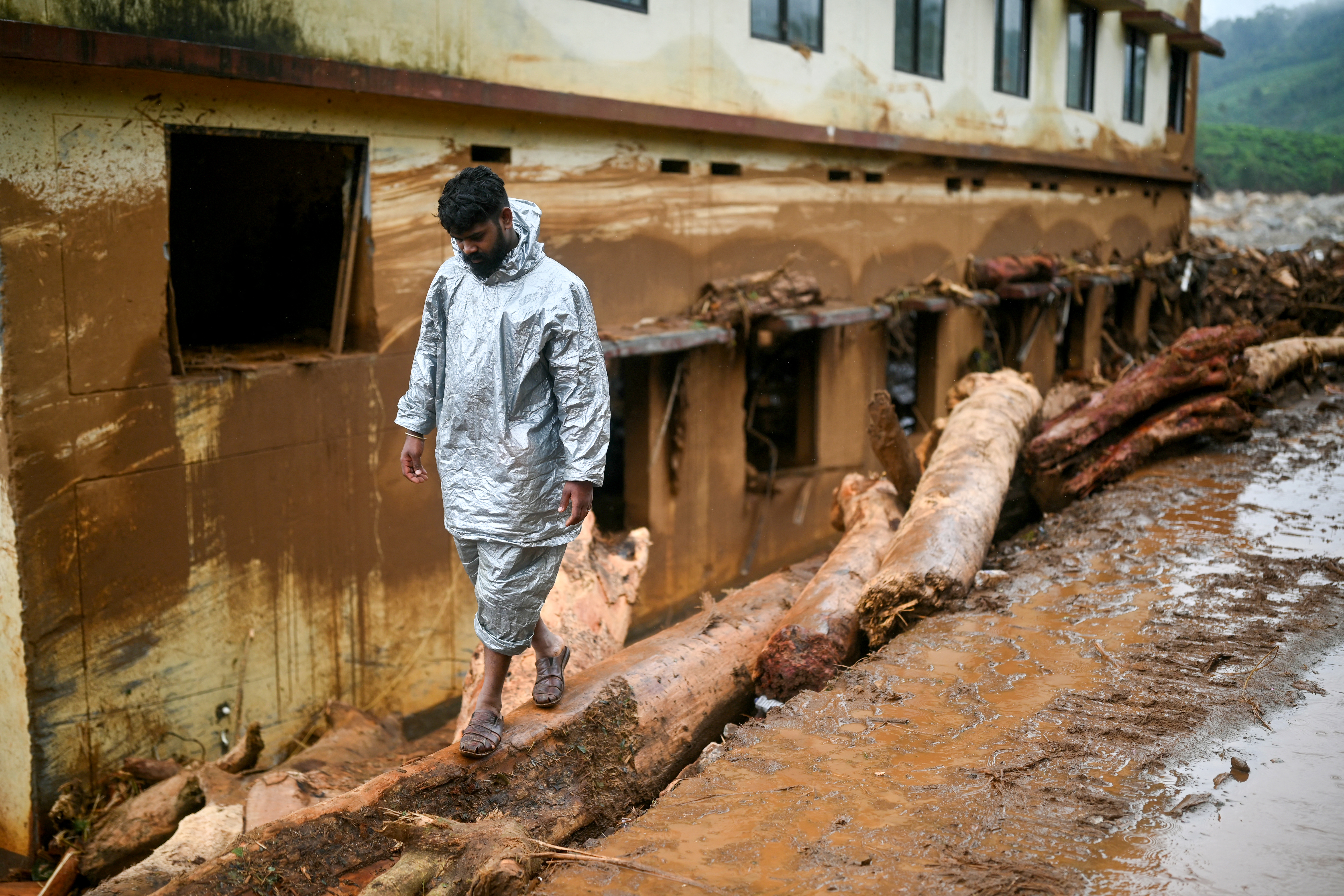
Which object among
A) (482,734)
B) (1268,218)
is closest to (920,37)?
(482,734)

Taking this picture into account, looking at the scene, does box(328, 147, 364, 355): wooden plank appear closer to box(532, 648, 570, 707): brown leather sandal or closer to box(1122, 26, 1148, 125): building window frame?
box(532, 648, 570, 707): brown leather sandal

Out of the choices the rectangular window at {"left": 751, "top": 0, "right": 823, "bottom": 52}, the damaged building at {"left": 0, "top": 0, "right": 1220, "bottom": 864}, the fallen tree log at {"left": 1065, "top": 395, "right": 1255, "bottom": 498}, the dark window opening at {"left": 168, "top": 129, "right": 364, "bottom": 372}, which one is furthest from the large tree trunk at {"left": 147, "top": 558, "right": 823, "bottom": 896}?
the rectangular window at {"left": 751, "top": 0, "right": 823, "bottom": 52}

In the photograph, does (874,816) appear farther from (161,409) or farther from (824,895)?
(161,409)

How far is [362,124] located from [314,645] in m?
3.23

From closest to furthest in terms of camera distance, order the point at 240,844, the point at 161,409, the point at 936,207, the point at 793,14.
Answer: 1. the point at 240,844
2. the point at 161,409
3. the point at 793,14
4. the point at 936,207

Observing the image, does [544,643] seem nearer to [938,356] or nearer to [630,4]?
[630,4]

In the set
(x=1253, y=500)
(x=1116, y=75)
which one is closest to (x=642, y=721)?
(x=1253, y=500)

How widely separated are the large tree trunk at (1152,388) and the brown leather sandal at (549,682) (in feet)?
14.2

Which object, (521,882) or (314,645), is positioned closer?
(521,882)

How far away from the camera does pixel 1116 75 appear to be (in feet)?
54.4

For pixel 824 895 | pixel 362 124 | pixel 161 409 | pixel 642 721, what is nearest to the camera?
pixel 824 895

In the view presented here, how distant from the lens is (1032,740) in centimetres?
329

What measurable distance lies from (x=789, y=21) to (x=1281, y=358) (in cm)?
528

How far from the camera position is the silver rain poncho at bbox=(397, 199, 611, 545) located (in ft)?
11.0
